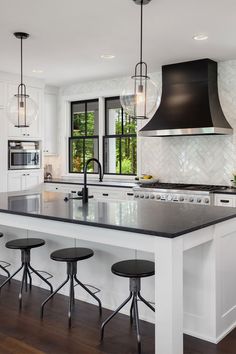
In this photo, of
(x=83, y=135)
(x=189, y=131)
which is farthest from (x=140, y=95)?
(x=83, y=135)

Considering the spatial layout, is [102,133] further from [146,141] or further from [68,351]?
[68,351]

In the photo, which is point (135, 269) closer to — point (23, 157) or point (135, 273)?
point (135, 273)

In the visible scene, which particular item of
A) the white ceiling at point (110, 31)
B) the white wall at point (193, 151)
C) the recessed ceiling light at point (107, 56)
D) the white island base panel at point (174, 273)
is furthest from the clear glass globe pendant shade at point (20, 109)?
the white wall at point (193, 151)

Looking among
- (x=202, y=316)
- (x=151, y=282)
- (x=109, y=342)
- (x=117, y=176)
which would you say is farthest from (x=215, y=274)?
(x=117, y=176)

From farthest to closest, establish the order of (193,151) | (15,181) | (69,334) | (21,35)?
1. (15,181)
2. (193,151)
3. (21,35)
4. (69,334)

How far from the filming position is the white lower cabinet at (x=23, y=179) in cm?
624

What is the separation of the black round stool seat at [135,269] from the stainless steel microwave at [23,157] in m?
3.89

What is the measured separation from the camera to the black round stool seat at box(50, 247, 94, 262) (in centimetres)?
299

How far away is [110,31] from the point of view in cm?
400

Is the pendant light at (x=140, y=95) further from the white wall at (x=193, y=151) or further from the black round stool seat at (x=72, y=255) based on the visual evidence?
the white wall at (x=193, y=151)

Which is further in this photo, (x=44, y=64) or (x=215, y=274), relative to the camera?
(x=44, y=64)

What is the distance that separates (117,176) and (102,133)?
828 millimetres

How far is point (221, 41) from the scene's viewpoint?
4332 mm

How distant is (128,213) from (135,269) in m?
0.43
